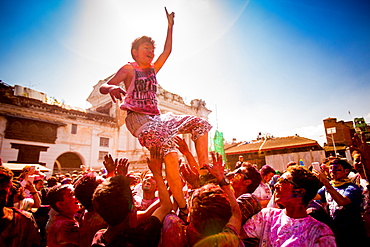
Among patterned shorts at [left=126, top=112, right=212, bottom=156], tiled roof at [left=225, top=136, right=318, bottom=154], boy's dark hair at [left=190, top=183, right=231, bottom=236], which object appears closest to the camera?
boy's dark hair at [left=190, top=183, right=231, bottom=236]

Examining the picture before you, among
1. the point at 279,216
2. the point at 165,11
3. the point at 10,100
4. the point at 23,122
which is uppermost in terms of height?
the point at 10,100

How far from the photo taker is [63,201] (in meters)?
2.43

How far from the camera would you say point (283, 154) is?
24.9m

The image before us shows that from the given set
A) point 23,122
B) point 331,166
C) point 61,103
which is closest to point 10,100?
point 23,122

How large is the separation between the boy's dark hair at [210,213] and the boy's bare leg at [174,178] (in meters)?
0.57

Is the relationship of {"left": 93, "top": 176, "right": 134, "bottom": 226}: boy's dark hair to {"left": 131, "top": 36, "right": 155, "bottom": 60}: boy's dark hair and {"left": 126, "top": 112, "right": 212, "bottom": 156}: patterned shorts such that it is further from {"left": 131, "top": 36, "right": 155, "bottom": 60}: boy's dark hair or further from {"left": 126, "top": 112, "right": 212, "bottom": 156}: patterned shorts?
{"left": 131, "top": 36, "right": 155, "bottom": 60}: boy's dark hair

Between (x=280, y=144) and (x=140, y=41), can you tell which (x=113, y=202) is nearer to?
(x=140, y=41)

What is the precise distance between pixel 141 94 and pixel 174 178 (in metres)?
1.08

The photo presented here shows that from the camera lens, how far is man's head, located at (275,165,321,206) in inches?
75.7

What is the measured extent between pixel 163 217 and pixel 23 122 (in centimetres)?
2189

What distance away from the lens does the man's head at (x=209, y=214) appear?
53.8 inches

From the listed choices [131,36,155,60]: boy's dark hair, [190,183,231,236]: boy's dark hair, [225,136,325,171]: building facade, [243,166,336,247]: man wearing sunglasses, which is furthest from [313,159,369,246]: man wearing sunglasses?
[225,136,325,171]: building facade

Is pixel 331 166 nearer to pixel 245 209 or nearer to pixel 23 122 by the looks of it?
pixel 245 209

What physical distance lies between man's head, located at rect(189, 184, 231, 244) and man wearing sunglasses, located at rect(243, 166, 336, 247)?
28.1 inches
